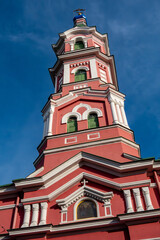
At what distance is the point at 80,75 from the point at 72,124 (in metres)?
5.68

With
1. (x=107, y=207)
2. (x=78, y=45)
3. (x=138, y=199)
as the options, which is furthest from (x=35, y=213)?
(x=78, y=45)

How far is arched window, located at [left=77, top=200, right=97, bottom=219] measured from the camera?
11.2 m

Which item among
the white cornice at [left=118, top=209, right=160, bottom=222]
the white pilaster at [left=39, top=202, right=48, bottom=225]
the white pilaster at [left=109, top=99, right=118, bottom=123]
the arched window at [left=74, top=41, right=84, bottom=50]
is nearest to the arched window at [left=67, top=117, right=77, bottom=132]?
the white pilaster at [left=109, top=99, right=118, bottom=123]

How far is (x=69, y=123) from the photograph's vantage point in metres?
16.6

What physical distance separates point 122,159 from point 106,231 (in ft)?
11.9

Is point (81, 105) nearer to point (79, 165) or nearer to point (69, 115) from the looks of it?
point (69, 115)

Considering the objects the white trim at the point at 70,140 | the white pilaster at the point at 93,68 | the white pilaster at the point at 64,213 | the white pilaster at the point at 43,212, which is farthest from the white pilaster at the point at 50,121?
the white pilaster at the point at 64,213

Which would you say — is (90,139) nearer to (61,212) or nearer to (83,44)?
(61,212)

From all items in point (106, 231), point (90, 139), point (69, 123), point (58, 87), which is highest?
point (58, 87)

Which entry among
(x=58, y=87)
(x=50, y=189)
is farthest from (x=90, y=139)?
(x=58, y=87)

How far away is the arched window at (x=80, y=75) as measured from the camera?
67.7ft

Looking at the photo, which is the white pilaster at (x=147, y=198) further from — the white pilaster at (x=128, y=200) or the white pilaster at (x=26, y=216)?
the white pilaster at (x=26, y=216)

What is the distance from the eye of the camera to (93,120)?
643 inches

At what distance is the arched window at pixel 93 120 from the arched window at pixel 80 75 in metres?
4.60
